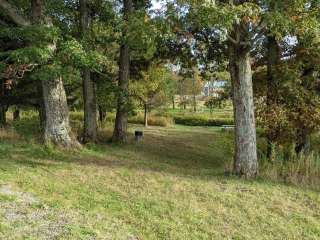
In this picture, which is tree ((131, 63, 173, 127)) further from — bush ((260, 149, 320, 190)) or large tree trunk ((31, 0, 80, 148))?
bush ((260, 149, 320, 190))

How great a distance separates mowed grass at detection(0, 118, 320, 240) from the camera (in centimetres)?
527

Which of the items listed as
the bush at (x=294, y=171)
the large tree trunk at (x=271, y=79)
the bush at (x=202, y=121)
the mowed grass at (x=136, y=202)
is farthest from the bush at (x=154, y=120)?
the bush at (x=294, y=171)

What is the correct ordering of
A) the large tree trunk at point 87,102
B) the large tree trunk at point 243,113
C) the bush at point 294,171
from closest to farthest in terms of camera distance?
1. the bush at point 294,171
2. the large tree trunk at point 243,113
3. the large tree trunk at point 87,102

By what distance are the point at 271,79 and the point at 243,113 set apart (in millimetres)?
3039

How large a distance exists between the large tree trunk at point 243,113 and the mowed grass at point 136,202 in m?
0.43

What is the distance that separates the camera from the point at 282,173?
8633 mm

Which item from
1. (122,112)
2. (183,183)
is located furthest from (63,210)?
(122,112)

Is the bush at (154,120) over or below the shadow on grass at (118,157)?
over

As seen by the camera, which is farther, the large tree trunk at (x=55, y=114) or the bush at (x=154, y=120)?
the bush at (x=154, y=120)

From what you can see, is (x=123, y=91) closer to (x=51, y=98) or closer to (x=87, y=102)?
(x=87, y=102)

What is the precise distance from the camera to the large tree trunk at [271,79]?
34.2ft

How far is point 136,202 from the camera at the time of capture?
21.0 feet

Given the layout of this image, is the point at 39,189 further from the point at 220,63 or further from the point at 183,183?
the point at 220,63

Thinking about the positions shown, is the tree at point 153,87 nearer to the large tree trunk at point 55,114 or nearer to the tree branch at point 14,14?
the large tree trunk at point 55,114
